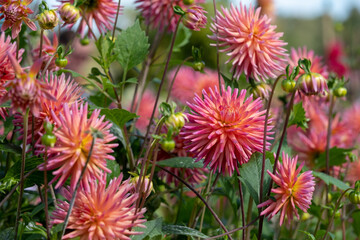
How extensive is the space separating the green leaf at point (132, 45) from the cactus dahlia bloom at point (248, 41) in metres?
0.17

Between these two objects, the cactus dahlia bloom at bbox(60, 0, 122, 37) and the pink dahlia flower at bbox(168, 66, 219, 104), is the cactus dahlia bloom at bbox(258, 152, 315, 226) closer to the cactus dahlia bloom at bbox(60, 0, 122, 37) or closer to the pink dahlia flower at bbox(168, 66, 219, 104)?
the cactus dahlia bloom at bbox(60, 0, 122, 37)

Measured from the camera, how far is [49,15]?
82cm

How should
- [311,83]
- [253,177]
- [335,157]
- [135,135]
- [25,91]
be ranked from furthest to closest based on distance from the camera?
1. [335,157]
2. [135,135]
3. [253,177]
4. [311,83]
5. [25,91]

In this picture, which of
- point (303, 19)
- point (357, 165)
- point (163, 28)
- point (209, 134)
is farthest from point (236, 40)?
point (303, 19)

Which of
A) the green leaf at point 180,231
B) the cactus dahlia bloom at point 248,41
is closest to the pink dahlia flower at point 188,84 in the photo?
the cactus dahlia bloom at point 248,41

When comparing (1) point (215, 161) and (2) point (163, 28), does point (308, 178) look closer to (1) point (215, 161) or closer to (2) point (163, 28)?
(1) point (215, 161)

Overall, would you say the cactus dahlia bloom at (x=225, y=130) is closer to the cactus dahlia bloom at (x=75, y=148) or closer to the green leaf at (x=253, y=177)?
the green leaf at (x=253, y=177)

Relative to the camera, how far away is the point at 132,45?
40.4 inches

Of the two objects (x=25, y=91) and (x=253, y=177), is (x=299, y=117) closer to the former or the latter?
(x=253, y=177)

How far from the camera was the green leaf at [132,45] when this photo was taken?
3.35 ft

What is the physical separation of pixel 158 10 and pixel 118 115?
1.33 ft

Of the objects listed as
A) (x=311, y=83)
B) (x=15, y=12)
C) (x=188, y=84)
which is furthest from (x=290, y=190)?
(x=188, y=84)

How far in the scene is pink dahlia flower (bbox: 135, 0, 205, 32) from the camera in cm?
117

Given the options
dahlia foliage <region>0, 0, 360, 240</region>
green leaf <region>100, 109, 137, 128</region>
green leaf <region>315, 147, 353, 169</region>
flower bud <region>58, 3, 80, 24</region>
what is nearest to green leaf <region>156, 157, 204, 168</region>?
dahlia foliage <region>0, 0, 360, 240</region>
